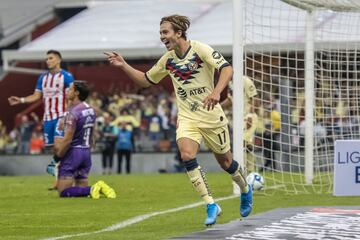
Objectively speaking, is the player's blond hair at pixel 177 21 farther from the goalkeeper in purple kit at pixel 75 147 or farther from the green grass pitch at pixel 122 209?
the goalkeeper in purple kit at pixel 75 147

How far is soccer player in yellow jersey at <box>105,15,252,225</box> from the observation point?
1123 cm

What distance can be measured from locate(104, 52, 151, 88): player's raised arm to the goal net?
498 cm

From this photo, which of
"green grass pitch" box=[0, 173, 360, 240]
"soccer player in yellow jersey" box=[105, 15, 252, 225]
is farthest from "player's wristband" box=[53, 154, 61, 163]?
"soccer player in yellow jersey" box=[105, 15, 252, 225]

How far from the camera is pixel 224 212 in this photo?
1306 centimetres

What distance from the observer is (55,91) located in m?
18.8

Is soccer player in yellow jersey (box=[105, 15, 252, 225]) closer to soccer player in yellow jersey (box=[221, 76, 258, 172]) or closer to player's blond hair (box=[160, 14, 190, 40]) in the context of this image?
player's blond hair (box=[160, 14, 190, 40])

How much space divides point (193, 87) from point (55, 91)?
7727 millimetres

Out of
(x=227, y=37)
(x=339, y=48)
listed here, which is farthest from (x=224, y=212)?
(x=227, y=37)

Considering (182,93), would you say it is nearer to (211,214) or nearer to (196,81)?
(196,81)

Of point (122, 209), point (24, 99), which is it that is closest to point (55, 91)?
point (24, 99)

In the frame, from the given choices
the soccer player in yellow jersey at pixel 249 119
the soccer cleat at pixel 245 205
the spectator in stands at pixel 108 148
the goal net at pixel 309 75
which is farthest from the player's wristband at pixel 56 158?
the spectator in stands at pixel 108 148

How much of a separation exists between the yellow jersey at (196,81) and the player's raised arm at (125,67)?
16.2 inches

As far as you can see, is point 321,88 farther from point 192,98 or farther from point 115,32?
point 115,32

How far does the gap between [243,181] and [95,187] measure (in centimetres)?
473
